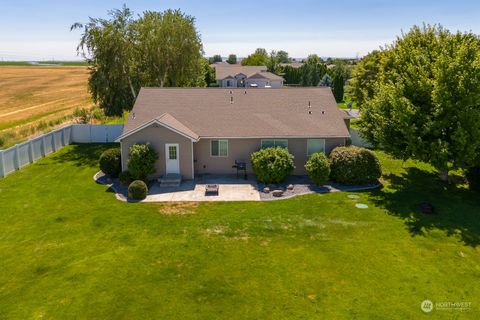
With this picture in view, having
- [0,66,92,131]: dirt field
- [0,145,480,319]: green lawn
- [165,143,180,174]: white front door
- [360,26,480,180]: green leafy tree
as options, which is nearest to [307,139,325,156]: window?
[360,26,480,180]: green leafy tree

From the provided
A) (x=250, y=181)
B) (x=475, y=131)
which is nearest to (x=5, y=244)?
(x=250, y=181)

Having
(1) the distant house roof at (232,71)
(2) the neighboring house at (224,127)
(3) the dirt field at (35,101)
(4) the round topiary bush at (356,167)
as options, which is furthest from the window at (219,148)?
(1) the distant house roof at (232,71)

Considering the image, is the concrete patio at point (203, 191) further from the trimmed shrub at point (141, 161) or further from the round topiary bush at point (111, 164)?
the round topiary bush at point (111, 164)

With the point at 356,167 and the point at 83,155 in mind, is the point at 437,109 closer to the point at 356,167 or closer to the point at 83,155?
the point at 356,167

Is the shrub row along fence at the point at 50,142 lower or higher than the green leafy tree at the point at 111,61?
lower

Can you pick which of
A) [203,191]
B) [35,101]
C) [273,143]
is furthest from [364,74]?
[35,101]

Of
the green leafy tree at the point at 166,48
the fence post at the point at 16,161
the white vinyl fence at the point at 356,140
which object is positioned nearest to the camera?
the fence post at the point at 16,161

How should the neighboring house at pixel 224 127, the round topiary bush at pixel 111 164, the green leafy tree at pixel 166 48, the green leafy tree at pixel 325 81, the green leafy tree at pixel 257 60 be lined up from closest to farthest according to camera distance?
the neighboring house at pixel 224 127, the round topiary bush at pixel 111 164, the green leafy tree at pixel 166 48, the green leafy tree at pixel 325 81, the green leafy tree at pixel 257 60
